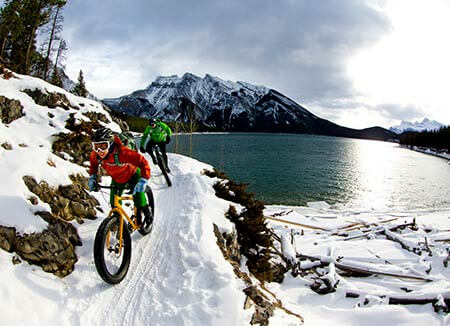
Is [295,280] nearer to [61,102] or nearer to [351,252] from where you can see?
[351,252]

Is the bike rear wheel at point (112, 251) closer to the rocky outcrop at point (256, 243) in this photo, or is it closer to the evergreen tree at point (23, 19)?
the rocky outcrop at point (256, 243)

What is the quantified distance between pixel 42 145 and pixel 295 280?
8739mm

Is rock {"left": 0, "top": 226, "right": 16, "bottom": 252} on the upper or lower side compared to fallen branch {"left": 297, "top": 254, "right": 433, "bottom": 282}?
upper

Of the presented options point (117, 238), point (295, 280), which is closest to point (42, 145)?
point (117, 238)

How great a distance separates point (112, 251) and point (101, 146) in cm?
225

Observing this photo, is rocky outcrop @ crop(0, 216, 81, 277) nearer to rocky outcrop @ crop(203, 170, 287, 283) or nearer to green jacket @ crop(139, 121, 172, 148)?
rocky outcrop @ crop(203, 170, 287, 283)

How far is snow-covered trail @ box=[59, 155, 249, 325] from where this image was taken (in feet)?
13.2

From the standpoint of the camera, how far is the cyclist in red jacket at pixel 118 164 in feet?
16.0

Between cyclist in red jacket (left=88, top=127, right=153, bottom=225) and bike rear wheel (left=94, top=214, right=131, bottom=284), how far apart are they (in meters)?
0.81

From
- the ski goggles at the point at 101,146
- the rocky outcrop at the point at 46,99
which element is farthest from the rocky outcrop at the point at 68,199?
the rocky outcrop at the point at 46,99

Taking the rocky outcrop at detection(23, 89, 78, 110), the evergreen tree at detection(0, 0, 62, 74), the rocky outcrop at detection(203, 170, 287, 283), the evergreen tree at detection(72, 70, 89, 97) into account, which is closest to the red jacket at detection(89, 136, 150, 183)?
the rocky outcrop at detection(203, 170, 287, 283)

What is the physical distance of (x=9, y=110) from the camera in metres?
7.97

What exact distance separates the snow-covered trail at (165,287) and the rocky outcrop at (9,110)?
16.2ft

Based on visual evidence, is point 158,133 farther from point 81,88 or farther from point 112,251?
point 81,88
